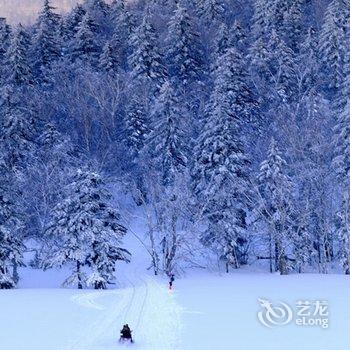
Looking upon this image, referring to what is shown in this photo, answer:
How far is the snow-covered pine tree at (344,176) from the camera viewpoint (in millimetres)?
34656

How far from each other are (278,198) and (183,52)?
27065 mm

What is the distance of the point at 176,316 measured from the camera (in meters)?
20.8

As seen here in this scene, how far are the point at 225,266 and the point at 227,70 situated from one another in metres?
18.3

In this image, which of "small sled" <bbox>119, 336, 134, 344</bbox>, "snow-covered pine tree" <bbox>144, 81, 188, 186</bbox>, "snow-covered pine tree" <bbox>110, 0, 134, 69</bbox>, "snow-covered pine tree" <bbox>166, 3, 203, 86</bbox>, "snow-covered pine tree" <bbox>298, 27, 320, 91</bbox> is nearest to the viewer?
"small sled" <bbox>119, 336, 134, 344</bbox>

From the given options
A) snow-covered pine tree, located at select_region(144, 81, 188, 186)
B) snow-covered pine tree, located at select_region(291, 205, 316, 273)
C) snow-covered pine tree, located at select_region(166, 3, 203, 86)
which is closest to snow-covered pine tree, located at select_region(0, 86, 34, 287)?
snow-covered pine tree, located at select_region(144, 81, 188, 186)

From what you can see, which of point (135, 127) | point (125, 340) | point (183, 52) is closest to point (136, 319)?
point (125, 340)

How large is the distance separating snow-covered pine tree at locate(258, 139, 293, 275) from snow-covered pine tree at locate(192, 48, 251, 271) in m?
1.88

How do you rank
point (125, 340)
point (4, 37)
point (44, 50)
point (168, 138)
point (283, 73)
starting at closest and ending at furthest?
point (125, 340) → point (168, 138) → point (283, 73) → point (44, 50) → point (4, 37)

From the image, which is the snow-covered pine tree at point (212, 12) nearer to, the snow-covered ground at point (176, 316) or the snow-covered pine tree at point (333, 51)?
the snow-covered pine tree at point (333, 51)

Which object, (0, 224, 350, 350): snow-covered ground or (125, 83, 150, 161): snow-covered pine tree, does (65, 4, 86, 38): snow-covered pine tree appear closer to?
(125, 83, 150, 161): snow-covered pine tree

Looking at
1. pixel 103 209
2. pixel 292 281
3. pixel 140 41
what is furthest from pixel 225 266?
A: pixel 140 41

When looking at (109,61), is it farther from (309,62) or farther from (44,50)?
(309,62)

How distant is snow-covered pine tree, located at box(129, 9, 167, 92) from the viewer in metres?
Result: 53.5

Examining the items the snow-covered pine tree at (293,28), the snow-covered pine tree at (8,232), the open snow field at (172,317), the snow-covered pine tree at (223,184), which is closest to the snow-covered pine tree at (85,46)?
the snow-covered pine tree at (293,28)
